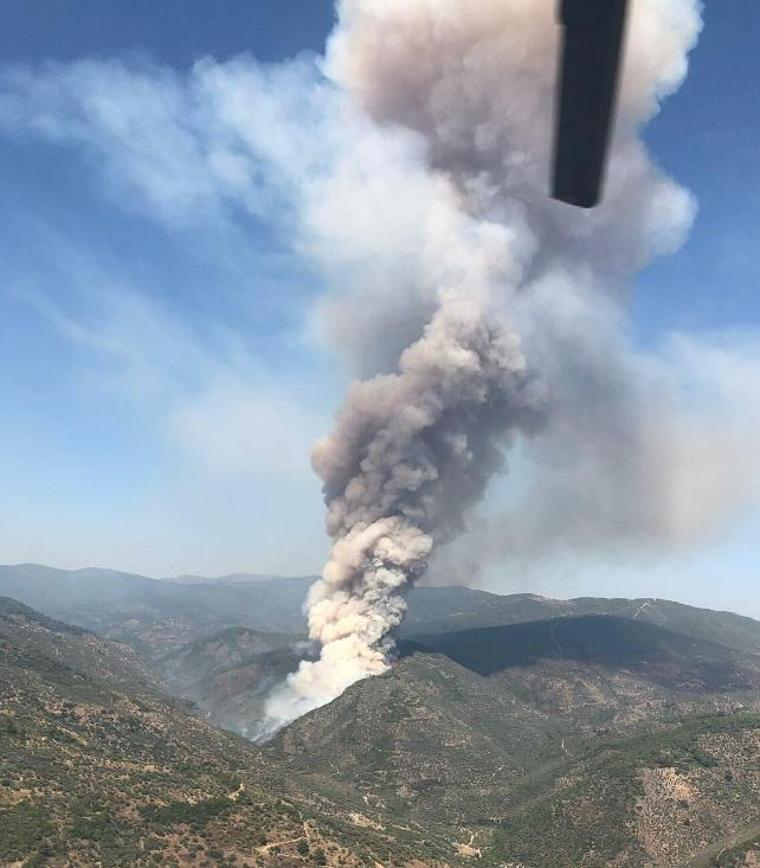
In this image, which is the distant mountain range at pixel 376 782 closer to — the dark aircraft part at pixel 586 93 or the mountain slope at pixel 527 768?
the mountain slope at pixel 527 768

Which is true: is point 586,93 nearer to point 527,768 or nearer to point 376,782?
point 376,782

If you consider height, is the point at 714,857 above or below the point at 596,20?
below

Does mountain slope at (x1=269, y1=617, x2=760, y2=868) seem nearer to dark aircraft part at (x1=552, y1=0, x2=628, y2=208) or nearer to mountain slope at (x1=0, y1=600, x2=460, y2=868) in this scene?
mountain slope at (x1=0, y1=600, x2=460, y2=868)

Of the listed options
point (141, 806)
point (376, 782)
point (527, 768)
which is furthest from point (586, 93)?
point (527, 768)

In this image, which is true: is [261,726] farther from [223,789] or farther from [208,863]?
[208,863]

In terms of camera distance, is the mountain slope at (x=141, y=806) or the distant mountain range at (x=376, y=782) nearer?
the mountain slope at (x=141, y=806)

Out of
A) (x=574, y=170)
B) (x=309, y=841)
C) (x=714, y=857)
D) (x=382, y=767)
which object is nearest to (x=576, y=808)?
(x=714, y=857)

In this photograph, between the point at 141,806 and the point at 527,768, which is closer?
the point at 141,806

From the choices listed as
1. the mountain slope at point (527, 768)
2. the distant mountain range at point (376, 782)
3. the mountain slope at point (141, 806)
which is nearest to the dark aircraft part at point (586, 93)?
the mountain slope at point (141, 806)
